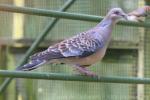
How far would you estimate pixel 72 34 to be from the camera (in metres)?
3.72

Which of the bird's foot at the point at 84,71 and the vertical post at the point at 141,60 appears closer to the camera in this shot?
the bird's foot at the point at 84,71

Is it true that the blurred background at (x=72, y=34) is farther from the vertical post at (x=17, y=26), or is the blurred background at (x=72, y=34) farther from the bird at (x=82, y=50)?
the bird at (x=82, y=50)

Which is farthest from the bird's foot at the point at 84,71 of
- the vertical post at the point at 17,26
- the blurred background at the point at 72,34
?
the vertical post at the point at 17,26

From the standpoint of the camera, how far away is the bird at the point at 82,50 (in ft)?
7.45

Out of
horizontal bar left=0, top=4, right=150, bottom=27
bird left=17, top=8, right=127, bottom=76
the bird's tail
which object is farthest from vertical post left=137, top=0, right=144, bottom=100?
the bird's tail

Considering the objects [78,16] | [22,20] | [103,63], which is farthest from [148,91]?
[78,16]

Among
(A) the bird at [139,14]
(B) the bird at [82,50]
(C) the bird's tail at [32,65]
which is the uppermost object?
(A) the bird at [139,14]

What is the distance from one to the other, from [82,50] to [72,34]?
1.37m

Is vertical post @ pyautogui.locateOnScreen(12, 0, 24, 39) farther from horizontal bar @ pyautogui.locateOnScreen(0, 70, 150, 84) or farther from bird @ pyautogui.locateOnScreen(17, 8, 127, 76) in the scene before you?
horizontal bar @ pyautogui.locateOnScreen(0, 70, 150, 84)

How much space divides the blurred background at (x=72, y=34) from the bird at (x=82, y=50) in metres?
1.25

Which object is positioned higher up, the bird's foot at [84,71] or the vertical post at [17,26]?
the vertical post at [17,26]

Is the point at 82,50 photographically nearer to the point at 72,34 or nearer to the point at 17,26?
the point at 72,34

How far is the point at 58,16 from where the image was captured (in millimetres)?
2381

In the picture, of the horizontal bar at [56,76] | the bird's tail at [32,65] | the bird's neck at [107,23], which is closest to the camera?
the horizontal bar at [56,76]
